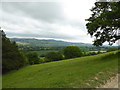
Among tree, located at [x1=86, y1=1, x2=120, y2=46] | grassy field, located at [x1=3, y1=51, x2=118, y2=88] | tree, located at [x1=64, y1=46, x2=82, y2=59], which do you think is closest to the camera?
grassy field, located at [x1=3, y1=51, x2=118, y2=88]

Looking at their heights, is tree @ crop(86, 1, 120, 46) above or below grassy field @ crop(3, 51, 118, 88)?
above

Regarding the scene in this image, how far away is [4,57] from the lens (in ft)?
79.2

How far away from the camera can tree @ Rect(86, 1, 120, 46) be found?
44.8 ft

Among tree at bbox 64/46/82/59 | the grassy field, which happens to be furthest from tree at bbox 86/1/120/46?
tree at bbox 64/46/82/59

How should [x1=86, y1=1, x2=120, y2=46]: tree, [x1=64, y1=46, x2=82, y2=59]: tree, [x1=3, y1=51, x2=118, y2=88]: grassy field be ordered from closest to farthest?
[x1=3, y1=51, x2=118, y2=88]: grassy field, [x1=86, y1=1, x2=120, y2=46]: tree, [x1=64, y1=46, x2=82, y2=59]: tree

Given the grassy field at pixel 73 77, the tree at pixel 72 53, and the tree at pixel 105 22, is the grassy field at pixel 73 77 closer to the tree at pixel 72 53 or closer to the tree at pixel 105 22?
the tree at pixel 105 22

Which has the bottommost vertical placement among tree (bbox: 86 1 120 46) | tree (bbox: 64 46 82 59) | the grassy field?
tree (bbox: 64 46 82 59)

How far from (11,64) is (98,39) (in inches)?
913

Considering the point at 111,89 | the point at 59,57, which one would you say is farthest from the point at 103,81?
the point at 59,57

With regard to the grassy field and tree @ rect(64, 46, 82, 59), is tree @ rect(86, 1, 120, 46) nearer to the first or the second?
the grassy field

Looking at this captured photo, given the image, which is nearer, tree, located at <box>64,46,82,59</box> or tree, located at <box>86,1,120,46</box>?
tree, located at <box>86,1,120,46</box>

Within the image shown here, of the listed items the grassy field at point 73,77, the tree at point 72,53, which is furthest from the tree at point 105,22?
the tree at point 72,53

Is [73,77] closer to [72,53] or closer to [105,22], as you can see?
[105,22]

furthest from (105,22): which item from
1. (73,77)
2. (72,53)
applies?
(72,53)
